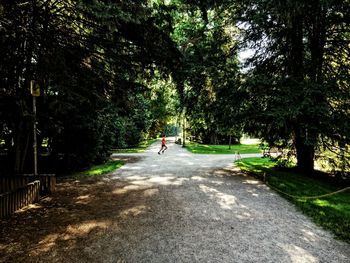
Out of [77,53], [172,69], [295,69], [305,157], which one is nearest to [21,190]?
[77,53]

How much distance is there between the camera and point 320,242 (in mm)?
5656

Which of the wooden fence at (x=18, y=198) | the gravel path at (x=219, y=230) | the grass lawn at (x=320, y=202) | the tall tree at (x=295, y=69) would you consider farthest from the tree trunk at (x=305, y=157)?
the wooden fence at (x=18, y=198)

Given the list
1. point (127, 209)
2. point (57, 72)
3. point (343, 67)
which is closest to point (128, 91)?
point (57, 72)

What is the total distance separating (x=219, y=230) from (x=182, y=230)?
0.86 meters

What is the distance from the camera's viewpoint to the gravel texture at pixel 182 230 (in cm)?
495

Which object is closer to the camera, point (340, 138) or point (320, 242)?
point (320, 242)

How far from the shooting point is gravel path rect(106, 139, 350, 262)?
498cm

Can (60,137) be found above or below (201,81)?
below

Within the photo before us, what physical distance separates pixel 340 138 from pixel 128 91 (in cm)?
915

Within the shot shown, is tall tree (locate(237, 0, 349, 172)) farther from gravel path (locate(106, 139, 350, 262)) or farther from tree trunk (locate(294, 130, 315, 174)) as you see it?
gravel path (locate(106, 139, 350, 262))

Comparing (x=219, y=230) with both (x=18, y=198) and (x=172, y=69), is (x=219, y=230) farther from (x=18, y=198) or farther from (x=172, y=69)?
(x=18, y=198)

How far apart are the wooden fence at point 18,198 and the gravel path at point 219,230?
9.79ft

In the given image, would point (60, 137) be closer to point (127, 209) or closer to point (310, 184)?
point (127, 209)

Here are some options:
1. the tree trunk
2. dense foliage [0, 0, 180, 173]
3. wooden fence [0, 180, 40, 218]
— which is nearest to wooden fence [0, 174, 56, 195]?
wooden fence [0, 180, 40, 218]
